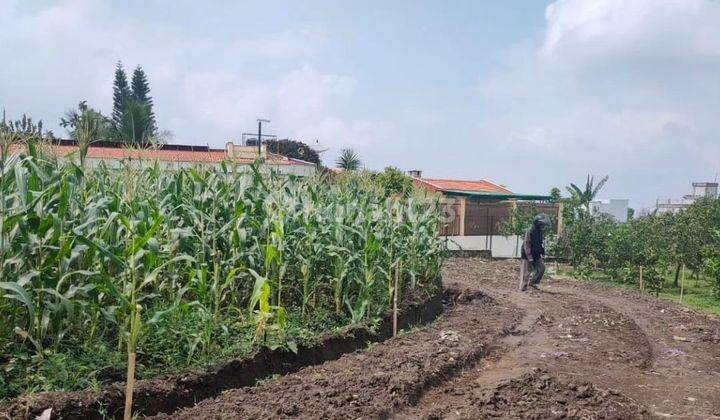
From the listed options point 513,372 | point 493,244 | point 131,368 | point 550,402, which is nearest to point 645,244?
point 493,244

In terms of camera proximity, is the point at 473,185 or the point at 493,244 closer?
the point at 493,244

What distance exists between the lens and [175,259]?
435 centimetres

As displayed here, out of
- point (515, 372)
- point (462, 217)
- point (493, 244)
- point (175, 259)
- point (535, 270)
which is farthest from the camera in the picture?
point (493, 244)

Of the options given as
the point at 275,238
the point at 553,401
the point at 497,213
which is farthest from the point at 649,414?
the point at 497,213

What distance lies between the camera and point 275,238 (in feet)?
19.4

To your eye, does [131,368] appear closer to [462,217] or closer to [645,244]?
[645,244]

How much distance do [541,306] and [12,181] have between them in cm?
845

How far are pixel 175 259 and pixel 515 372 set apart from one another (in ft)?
12.2

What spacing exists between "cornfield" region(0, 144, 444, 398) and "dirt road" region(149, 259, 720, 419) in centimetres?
73

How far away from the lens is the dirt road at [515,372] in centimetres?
441

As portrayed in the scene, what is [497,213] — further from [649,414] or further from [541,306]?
[649,414]

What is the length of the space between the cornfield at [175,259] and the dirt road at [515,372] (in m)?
0.73

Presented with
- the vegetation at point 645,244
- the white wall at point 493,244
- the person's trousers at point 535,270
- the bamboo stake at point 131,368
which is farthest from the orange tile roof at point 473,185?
the bamboo stake at point 131,368

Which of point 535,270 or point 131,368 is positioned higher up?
point 131,368
